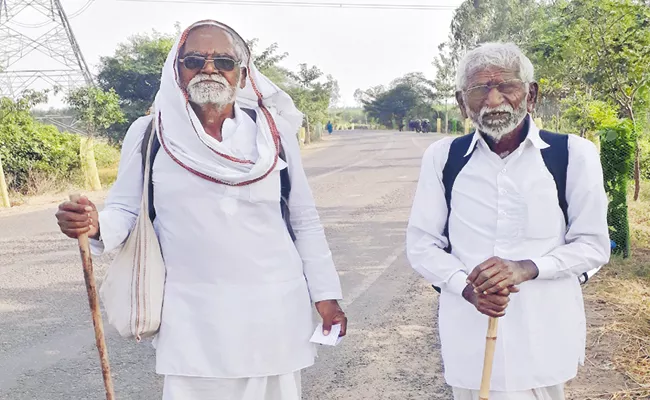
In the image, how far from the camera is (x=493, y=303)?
6.15ft

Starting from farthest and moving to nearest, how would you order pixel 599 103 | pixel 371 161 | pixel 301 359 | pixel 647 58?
pixel 371 161, pixel 599 103, pixel 647 58, pixel 301 359

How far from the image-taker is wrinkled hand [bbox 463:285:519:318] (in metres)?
1.87

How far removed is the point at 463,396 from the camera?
6.99 ft

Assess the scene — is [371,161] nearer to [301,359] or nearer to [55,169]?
[55,169]

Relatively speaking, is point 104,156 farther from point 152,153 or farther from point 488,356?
point 488,356

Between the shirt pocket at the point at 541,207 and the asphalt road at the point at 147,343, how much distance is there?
1.79 meters

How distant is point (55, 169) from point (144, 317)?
13118mm

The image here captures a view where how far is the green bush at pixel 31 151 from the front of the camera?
13070 mm

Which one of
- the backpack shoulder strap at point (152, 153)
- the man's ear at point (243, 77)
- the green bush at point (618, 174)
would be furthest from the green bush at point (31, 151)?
the man's ear at point (243, 77)

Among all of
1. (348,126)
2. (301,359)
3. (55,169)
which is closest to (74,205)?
(301,359)

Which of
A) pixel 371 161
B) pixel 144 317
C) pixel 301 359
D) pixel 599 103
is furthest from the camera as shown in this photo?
pixel 371 161

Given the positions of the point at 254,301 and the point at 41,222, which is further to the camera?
the point at 41,222

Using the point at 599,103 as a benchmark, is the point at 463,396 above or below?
below

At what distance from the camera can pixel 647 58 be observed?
754 centimetres
